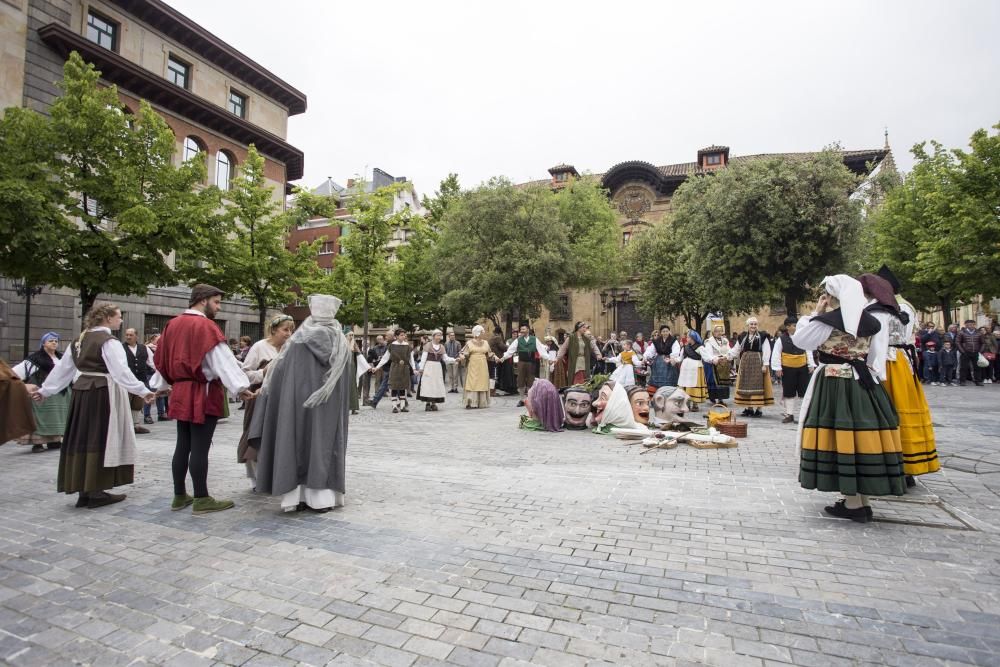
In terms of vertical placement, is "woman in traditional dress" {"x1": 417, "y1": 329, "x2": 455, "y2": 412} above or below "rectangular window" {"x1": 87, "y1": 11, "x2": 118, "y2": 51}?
below

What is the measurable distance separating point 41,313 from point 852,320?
2576 cm

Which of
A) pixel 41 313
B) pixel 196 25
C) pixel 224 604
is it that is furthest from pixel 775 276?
pixel 196 25

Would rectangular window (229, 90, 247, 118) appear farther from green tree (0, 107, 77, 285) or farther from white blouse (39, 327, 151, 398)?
white blouse (39, 327, 151, 398)

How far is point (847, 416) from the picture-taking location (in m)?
4.46

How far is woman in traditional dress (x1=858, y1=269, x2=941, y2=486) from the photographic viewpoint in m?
4.81

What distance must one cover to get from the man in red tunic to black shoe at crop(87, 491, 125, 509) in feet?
2.15

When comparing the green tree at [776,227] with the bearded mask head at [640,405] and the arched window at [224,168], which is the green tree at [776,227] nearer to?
the bearded mask head at [640,405]

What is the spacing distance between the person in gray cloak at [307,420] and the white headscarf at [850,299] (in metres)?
4.35

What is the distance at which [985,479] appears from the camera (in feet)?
19.3

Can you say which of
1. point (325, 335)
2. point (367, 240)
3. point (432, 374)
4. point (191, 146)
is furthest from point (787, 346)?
point (191, 146)

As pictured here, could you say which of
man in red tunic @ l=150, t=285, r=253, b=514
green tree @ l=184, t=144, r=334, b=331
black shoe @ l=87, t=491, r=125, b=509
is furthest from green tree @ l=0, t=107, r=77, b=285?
man in red tunic @ l=150, t=285, r=253, b=514

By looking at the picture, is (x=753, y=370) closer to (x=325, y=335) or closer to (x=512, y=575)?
(x=325, y=335)

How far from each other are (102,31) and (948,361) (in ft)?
117

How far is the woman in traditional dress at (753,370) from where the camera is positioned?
11078 millimetres
